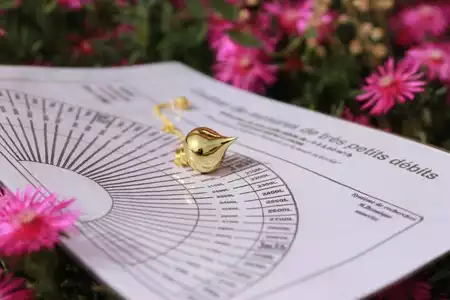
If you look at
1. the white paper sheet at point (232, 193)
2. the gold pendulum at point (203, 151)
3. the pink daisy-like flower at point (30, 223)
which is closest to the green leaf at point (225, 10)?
the white paper sheet at point (232, 193)

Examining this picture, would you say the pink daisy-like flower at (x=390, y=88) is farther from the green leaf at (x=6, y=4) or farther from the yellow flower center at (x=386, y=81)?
the green leaf at (x=6, y=4)

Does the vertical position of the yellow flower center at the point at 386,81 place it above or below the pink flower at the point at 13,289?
above

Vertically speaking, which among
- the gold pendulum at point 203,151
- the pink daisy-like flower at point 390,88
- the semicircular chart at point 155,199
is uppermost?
the pink daisy-like flower at point 390,88

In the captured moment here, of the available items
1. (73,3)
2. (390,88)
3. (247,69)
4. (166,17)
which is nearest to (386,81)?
(390,88)

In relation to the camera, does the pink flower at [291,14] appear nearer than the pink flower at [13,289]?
No

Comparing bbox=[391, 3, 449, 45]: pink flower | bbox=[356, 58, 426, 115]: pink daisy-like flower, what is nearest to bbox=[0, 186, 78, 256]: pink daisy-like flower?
bbox=[356, 58, 426, 115]: pink daisy-like flower

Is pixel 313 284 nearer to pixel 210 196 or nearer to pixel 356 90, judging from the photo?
pixel 210 196

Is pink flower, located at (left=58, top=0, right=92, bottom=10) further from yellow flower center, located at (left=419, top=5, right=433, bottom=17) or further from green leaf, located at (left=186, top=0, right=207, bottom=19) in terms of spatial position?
yellow flower center, located at (left=419, top=5, right=433, bottom=17)
